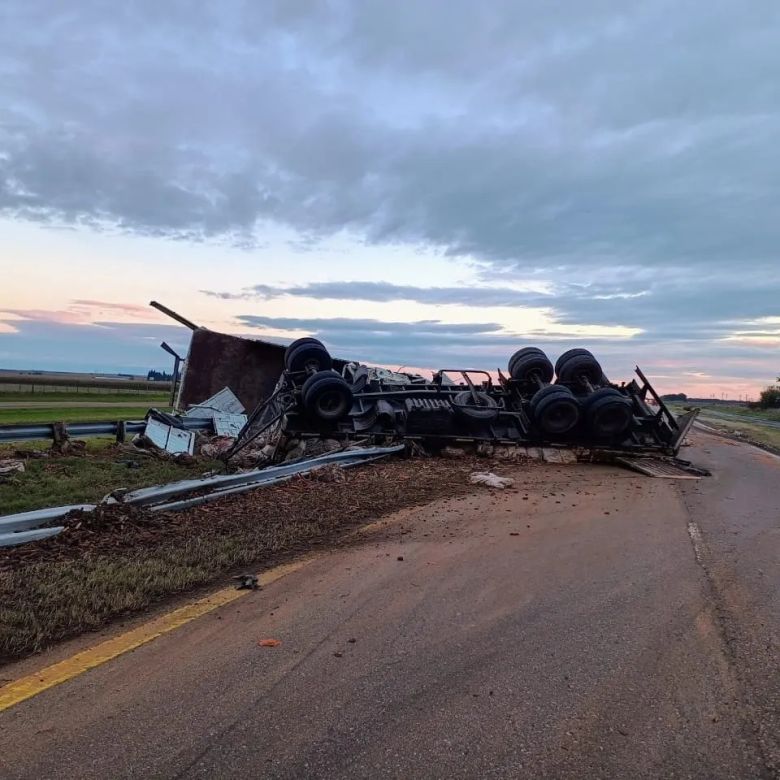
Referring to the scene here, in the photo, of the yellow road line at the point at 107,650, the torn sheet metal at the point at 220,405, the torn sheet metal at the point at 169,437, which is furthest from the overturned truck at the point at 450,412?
the yellow road line at the point at 107,650

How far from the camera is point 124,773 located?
8.36 ft

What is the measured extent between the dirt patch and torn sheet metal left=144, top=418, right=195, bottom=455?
5952mm

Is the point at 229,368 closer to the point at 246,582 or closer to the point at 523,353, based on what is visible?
the point at 523,353

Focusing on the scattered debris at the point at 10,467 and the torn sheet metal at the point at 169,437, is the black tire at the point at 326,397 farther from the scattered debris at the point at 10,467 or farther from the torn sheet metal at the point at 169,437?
the scattered debris at the point at 10,467

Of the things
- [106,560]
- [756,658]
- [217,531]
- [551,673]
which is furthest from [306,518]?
[756,658]

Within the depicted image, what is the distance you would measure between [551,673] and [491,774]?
0.99 metres

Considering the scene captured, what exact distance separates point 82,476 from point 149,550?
17.9ft

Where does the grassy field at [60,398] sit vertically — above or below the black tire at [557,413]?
below

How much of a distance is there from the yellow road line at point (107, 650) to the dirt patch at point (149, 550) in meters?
0.25

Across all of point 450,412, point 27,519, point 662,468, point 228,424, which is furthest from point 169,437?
point 662,468

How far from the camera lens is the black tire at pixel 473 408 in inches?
527

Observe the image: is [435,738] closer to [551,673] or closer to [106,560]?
[551,673]

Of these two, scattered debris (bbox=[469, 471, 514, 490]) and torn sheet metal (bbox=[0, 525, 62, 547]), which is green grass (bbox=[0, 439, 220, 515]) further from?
scattered debris (bbox=[469, 471, 514, 490])

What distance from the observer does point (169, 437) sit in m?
14.3
